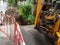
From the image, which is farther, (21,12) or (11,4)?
(11,4)

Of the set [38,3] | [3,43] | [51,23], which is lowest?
[3,43]

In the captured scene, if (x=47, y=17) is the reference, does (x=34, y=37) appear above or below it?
below

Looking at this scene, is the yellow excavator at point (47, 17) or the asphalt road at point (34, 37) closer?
the yellow excavator at point (47, 17)

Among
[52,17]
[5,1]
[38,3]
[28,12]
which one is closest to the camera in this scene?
[52,17]

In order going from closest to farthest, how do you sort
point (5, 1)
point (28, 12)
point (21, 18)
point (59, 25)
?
point (59, 25) → point (21, 18) → point (28, 12) → point (5, 1)

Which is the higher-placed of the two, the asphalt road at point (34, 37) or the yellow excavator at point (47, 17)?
the yellow excavator at point (47, 17)

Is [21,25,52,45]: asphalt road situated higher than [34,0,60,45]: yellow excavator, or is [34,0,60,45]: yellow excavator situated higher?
[34,0,60,45]: yellow excavator

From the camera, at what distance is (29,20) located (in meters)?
12.3

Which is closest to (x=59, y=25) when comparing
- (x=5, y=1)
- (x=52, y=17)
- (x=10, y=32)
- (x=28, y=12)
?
(x=52, y=17)

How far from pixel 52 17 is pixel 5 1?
1181 cm

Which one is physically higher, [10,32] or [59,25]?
[59,25]

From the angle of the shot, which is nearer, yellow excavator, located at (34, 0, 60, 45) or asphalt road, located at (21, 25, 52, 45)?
yellow excavator, located at (34, 0, 60, 45)

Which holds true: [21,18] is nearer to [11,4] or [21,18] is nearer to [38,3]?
[38,3]

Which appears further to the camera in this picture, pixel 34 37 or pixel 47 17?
pixel 34 37
